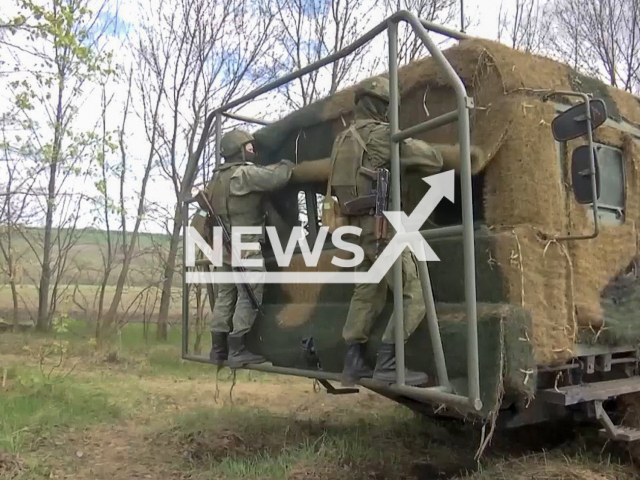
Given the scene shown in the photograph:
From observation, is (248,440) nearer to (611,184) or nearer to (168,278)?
(611,184)

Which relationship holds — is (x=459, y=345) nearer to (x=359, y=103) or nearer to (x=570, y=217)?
(x=570, y=217)

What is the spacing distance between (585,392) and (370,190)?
1533mm

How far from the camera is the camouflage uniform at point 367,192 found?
3.46 metres

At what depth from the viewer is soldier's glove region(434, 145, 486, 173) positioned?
3484 mm

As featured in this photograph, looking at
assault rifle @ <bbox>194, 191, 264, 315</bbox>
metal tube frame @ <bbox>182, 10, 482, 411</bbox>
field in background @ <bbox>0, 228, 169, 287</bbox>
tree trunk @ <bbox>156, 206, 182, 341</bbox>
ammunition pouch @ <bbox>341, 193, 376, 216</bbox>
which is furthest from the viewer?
field in background @ <bbox>0, 228, 169, 287</bbox>

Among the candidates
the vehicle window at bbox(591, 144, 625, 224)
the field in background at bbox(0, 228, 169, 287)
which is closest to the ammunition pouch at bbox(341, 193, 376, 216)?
the vehicle window at bbox(591, 144, 625, 224)

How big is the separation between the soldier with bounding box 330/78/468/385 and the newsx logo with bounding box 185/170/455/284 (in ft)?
0.27

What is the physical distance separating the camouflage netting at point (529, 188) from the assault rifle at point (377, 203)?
1.18ft

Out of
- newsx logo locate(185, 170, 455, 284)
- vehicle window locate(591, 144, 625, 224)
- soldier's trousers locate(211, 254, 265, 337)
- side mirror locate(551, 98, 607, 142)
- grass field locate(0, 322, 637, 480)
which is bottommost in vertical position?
grass field locate(0, 322, 637, 480)

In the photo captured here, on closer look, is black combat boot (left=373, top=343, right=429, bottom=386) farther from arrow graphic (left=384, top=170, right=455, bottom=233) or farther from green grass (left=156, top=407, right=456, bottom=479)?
green grass (left=156, top=407, right=456, bottom=479)

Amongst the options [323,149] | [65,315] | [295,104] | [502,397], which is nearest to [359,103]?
[323,149]

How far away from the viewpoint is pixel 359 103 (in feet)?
12.6

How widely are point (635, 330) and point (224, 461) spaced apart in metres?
2.74

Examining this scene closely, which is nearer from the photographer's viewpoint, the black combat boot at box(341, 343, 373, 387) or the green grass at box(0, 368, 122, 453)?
the black combat boot at box(341, 343, 373, 387)
